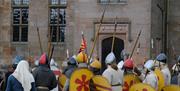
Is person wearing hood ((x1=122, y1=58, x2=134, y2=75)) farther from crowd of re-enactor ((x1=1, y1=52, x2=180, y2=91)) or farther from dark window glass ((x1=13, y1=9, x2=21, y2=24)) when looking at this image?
dark window glass ((x1=13, y1=9, x2=21, y2=24))

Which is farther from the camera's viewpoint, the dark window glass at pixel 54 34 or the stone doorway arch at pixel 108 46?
the dark window glass at pixel 54 34

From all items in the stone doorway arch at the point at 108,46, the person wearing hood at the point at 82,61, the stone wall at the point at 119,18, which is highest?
the stone wall at the point at 119,18

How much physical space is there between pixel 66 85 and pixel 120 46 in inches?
535

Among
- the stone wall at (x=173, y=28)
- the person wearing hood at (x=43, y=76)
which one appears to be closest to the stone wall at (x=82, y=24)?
the stone wall at (x=173, y=28)

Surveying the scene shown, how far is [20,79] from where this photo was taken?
36.4 ft

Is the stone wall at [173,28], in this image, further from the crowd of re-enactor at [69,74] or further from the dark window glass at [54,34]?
the crowd of re-enactor at [69,74]

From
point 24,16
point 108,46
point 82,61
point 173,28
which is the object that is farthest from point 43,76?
point 173,28

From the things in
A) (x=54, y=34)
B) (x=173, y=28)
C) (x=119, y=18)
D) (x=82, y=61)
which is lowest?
(x=82, y=61)

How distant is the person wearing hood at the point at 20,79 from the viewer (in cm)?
1104

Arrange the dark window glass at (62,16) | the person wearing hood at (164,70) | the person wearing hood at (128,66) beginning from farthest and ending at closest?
the dark window glass at (62,16) < the person wearing hood at (128,66) < the person wearing hood at (164,70)

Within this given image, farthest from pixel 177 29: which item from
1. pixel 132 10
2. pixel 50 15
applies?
pixel 50 15

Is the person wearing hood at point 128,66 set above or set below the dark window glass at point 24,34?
below

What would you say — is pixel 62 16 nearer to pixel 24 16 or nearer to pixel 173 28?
pixel 24 16

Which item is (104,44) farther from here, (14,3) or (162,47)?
(14,3)
